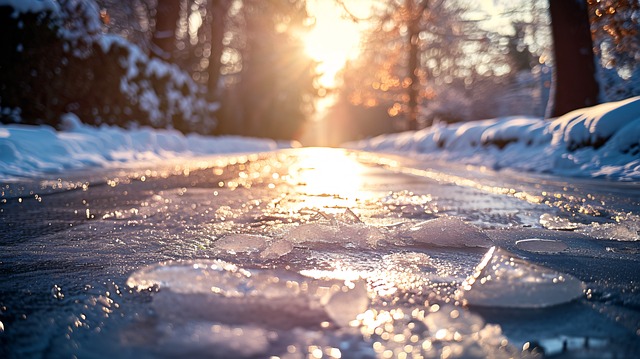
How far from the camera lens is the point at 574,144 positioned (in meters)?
4.40

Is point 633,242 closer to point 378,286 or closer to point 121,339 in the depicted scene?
point 378,286

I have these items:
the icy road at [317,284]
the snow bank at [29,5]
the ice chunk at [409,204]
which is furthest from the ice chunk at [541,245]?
the snow bank at [29,5]

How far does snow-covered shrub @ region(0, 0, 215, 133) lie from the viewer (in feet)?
18.9

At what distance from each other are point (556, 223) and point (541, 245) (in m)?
0.54

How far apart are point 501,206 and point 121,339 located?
2.18m

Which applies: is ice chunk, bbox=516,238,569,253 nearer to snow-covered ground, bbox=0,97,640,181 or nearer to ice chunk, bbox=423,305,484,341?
ice chunk, bbox=423,305,484,341

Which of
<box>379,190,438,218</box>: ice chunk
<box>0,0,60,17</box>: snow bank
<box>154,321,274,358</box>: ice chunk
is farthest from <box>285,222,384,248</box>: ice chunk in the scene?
<box>0,0,60,17</box>: snow bank

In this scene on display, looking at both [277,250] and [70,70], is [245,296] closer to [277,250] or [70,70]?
[277,250]

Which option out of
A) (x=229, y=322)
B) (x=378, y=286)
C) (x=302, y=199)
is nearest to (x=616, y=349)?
(x=378, y=286)

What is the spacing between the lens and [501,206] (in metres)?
2.49

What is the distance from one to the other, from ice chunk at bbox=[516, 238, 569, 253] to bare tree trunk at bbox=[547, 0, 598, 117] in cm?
541

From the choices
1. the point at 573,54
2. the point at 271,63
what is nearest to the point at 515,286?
the point at 573,54

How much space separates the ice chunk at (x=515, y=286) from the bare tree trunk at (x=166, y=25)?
1354 cm

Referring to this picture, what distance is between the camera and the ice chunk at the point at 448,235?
152 cm
